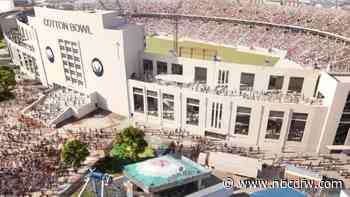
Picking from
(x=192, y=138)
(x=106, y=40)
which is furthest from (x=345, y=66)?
(x=106, y=40)

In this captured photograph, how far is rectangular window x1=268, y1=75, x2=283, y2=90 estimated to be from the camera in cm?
3968

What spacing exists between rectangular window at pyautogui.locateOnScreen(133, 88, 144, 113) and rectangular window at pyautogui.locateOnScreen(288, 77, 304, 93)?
21.8 meters

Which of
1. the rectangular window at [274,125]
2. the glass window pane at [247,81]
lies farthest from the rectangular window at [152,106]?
the rectangular window at [274,125]

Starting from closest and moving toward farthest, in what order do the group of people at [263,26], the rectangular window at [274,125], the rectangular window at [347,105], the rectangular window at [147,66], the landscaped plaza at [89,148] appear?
the landscaped plaza at [89,148] → the rectangular window at [347,105] → the rectangular window at [274,125] → the rectangular window at [147,66] → the group of people at [263,26]

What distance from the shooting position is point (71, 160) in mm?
31203

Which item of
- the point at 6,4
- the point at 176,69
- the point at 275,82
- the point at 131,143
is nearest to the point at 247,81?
the point at 275,82

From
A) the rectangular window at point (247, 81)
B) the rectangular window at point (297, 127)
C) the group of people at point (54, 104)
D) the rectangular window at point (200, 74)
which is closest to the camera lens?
the rectangular window at point (297, 127)

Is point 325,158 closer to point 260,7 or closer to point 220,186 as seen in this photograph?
point 220,186

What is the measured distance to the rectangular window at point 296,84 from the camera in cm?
3906

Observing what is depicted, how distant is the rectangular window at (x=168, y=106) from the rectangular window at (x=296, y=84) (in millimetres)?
17133

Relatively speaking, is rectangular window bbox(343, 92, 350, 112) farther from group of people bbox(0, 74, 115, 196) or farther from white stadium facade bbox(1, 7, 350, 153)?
group of people bbox(0, 74, 115, 196)

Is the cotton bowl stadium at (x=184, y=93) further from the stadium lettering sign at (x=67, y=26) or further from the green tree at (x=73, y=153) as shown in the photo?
the green tree at (x=73, y=153)

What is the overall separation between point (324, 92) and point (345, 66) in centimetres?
2308

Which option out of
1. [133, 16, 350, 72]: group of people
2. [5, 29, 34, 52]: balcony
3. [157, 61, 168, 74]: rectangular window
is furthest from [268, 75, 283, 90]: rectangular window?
[5, 29, 34, 52]: balcony
